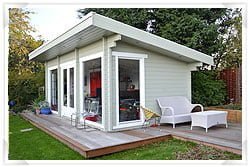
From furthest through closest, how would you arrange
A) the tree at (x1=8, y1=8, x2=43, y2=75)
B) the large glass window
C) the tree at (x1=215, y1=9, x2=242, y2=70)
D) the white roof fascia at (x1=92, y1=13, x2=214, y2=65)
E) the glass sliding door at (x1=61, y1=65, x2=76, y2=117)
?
the tree at (x1=215, y1=9, x2=242, y2=70) < the tree at (x1=8, y1=8, x2=43, y2=75) < the glass sliding door at (x1=61, y1=65, x2=76, y2=117) < the large glass window < the white roof fascia at (x1=92, y1=13, x2=214, y2=65)

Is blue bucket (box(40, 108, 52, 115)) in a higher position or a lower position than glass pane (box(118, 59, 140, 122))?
lower

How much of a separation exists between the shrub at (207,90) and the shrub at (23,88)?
7.78 m

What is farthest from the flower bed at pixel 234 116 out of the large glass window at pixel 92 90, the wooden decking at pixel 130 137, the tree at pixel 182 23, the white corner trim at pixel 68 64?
the white corner trim at pixel 68 64

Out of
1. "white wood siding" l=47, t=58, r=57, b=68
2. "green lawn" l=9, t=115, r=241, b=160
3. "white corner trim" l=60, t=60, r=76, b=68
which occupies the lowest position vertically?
"green lawn" l=9, t=115, r=241, b=160

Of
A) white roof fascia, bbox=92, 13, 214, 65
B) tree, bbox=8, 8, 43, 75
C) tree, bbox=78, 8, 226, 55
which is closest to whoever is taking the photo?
white roof fascia, bbox=92, 13, 214, 65

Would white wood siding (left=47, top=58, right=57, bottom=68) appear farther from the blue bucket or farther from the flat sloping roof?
the blue bucket

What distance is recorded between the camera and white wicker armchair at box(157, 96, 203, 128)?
631cm

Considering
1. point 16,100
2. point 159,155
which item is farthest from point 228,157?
point 16,100

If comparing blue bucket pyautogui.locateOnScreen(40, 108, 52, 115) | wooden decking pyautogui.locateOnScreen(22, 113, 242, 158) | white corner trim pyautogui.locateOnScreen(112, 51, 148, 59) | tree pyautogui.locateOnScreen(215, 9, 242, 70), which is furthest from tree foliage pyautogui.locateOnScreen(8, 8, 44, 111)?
tree pyautogui.locateOnScreen(215, 9, 242, 70)

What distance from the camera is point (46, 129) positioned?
629 cm

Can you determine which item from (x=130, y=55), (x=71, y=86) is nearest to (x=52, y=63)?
(x=71, y=86)

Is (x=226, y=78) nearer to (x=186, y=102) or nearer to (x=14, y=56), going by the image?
(x=186, y=102)
